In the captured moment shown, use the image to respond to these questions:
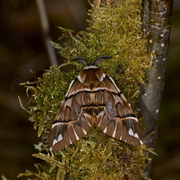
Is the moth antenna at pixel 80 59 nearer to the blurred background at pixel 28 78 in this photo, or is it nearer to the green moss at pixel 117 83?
the green moss at pixel 117 83

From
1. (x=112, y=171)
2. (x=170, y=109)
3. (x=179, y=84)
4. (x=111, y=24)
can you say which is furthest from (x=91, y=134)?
(x=179, y=84)

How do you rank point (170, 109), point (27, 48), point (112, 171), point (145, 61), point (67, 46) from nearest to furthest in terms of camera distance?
point (112, 171) < point (145, 61) < point (67, 46) < point (170, 109) < point (27, 48)

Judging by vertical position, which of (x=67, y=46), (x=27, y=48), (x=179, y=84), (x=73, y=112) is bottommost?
(x=73, y=112)

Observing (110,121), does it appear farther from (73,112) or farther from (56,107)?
(56,107)

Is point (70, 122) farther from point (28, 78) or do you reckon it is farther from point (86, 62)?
point (28, 78)

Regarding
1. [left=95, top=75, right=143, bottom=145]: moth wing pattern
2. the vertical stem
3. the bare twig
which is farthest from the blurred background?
[left=95, top=75, right=143, bottom=145]: moth wing pattern

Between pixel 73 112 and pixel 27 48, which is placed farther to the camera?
pixel 27 48
